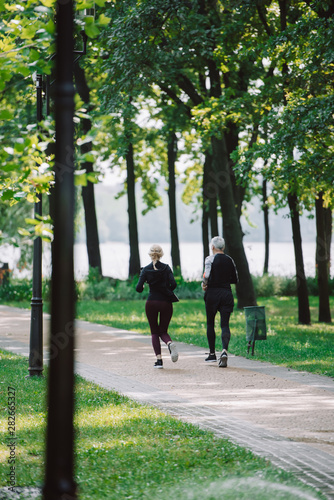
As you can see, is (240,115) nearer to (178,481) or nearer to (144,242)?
(178,481)

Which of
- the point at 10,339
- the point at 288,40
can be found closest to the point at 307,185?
the point at 288,40

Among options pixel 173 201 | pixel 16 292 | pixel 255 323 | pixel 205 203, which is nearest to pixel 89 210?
pixel 16 292

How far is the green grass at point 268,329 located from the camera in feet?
41.3

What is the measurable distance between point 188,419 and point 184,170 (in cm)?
3025

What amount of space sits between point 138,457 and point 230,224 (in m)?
15.3

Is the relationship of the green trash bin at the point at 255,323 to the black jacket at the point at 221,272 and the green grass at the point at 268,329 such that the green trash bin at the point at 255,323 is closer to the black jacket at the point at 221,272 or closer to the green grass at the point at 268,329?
the green grass at the point at 268,329

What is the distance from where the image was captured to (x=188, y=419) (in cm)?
764

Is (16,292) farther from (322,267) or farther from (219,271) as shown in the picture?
(219,271)

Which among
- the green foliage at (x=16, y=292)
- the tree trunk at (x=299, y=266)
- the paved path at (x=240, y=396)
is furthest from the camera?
the green foliage at (x=16, y=292)

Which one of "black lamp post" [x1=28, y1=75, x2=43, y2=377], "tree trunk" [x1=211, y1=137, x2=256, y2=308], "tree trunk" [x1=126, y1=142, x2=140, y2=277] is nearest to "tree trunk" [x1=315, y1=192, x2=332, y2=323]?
"tree trunk" [x1=211, y1=137, x2=256, y2=308]

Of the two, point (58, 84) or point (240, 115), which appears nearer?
point (58, 84)

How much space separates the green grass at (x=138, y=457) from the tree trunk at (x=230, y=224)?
13018mm

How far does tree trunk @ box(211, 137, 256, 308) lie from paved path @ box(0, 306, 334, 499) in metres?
7.02

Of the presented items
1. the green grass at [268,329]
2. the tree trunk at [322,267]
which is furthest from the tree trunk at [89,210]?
the tree trunk at [322,267]
